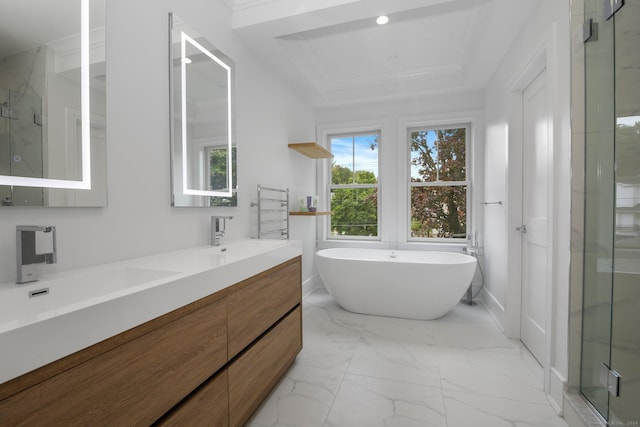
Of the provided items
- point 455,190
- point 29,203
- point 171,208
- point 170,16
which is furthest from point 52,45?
point 455,190

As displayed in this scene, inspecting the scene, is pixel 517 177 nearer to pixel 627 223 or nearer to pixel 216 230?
pixel 627 223

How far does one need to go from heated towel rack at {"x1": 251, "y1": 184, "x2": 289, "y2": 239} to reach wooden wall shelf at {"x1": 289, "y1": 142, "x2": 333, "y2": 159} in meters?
0.47

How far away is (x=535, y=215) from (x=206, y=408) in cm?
242

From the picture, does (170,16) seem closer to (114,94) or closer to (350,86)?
(114,94)

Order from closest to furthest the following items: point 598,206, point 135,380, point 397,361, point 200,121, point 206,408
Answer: point 135,380 < point 206,408 < point 598,206 < point 200,121 < point 397,361

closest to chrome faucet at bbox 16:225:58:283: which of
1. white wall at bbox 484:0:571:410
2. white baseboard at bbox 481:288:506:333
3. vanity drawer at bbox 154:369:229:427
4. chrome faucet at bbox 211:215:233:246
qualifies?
vanity drawer at bbox 154:369:229:427

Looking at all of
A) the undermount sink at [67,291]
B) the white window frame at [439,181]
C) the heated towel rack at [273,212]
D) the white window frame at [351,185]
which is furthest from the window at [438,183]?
the undermount sink at [67,291]

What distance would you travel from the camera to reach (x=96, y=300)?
77 centimetres

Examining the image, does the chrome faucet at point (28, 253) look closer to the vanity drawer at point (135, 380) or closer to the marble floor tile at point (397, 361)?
the vanity drawer at point (135, 380)

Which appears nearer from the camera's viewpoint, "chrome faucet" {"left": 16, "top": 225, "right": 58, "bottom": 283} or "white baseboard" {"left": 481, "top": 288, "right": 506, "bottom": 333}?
"chrome faucet" {"left": 16, "top": 225, "right": 58, "bottom": 283}

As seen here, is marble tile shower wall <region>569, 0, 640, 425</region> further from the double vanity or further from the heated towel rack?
the heated towel rack

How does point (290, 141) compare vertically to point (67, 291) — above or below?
above

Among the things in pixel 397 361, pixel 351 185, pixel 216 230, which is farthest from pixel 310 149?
pixel 397 361

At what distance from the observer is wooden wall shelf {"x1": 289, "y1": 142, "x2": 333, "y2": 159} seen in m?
3.06
